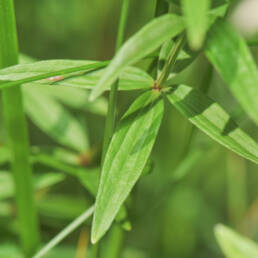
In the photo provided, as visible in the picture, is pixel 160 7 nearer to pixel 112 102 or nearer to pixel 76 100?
pixel 112 102

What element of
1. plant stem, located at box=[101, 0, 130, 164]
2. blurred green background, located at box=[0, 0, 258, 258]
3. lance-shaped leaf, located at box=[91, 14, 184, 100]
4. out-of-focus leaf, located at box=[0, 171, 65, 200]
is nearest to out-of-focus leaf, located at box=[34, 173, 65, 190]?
out-of-focus leaf, located at box=[0, 171, 65, 200]

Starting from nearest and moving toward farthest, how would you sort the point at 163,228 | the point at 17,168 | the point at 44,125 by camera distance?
the point at 17,168 → the point at 44,125 → the point at 163,228

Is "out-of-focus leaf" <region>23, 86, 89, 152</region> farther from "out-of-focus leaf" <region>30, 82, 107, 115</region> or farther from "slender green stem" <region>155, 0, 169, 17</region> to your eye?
"slender green stem" <region>155, 0, 169, 17</region>

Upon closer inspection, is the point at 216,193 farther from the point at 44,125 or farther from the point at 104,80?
the point at 104,80

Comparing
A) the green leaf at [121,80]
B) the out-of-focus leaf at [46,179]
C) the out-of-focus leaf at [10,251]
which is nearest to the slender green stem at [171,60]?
the green leaf at [121,80]

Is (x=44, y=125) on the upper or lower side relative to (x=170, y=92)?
lower

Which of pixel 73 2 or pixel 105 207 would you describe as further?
pixel 73 2

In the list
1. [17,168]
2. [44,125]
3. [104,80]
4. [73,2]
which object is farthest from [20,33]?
[104,80]

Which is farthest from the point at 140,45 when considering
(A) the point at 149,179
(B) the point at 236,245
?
(A) the point at 149,179
